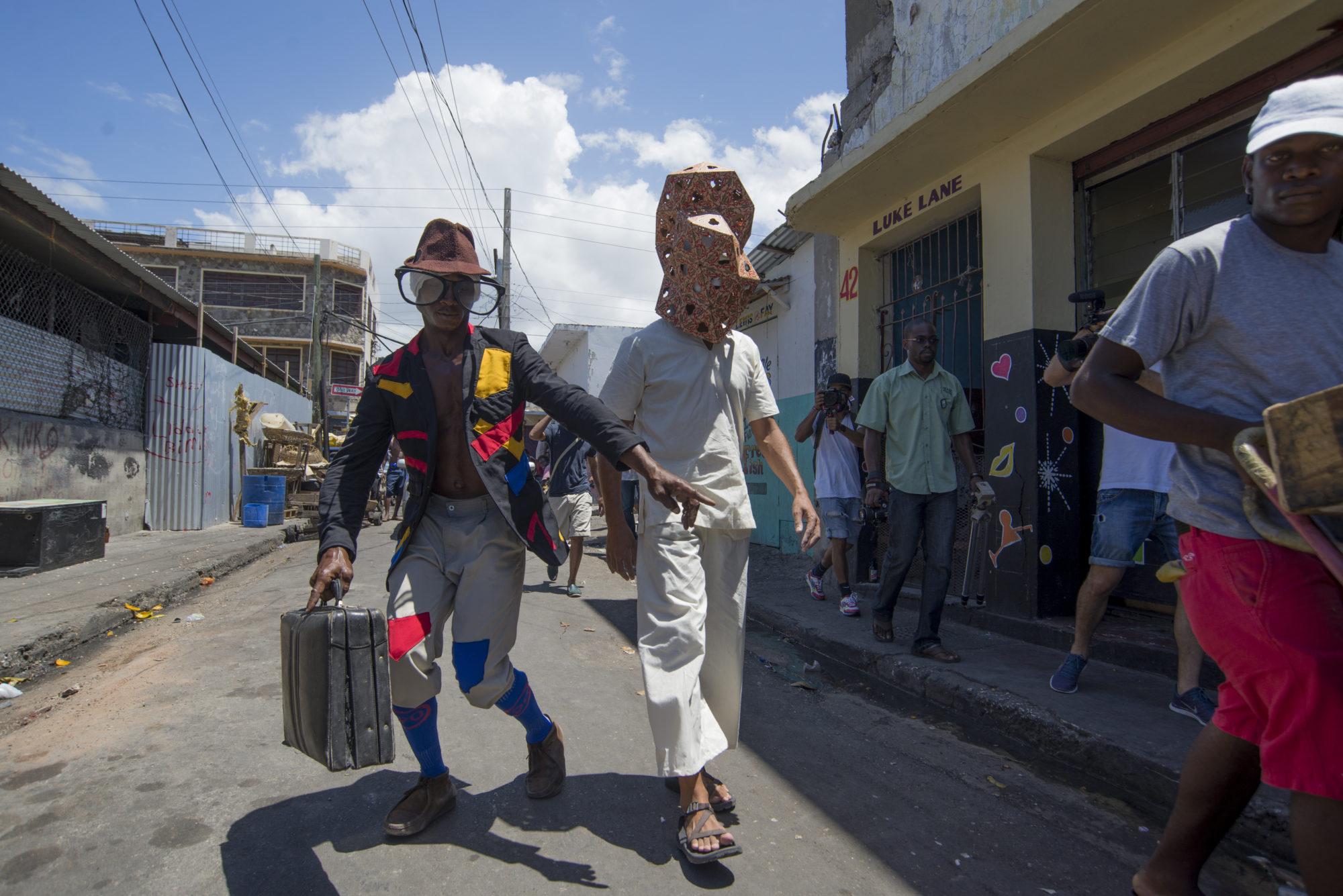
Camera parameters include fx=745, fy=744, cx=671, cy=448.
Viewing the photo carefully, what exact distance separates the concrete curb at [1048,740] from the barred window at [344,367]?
40.1 metres

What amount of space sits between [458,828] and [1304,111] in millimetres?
2862

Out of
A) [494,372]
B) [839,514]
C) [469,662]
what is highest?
[494,372]

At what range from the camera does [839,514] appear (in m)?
6.01

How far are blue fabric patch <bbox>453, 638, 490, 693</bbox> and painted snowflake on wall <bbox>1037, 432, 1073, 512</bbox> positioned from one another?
13.9 ft

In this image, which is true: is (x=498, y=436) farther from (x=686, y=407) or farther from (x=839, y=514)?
(x=839, y=514)

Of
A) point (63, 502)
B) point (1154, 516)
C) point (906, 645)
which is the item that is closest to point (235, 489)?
point (63, 502)

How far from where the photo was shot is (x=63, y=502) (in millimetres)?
7270

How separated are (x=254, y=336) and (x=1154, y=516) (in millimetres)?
41908

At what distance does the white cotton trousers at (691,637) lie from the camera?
2.24 meters

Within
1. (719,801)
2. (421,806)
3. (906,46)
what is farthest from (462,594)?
(906,46)

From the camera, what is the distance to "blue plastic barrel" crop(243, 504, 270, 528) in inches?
493

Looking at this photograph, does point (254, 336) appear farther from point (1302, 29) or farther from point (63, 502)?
point (1302, 29)

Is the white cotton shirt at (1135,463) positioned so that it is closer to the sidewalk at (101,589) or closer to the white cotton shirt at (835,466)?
the white cotton shirt at (835,466)

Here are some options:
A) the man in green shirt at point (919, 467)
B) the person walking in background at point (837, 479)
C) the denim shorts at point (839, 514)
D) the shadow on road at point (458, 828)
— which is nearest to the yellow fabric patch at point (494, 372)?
the shadow on road at point (458, 828)
